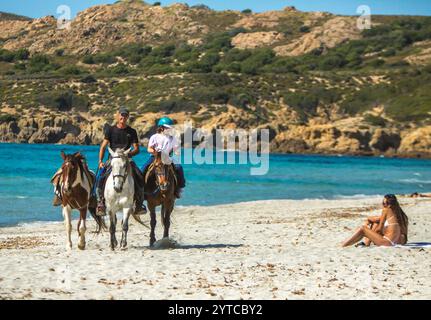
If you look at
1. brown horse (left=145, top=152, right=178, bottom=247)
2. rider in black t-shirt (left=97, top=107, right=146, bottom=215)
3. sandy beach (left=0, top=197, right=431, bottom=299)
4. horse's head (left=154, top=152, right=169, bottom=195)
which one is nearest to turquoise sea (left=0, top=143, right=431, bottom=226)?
sandy beach (left=0, top=197, right=431, bottom=299)

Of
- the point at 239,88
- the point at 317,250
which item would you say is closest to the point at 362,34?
the point at 239,88

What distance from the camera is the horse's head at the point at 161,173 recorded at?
15.3 metres

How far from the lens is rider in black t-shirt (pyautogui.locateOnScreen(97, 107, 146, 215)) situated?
14930 millimetres

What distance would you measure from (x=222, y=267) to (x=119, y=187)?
9.34 feet

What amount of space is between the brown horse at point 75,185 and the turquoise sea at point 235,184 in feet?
32.3

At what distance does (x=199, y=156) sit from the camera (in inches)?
3371

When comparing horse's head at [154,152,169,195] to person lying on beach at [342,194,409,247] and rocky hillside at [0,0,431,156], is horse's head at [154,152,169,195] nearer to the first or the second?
person lying on beach at [342,194,409,247]

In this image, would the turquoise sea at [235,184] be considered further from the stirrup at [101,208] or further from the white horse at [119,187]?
the white horse at [119,187]

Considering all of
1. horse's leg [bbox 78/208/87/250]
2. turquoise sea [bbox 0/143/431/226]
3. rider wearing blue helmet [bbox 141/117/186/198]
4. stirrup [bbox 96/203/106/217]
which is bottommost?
turquoise sea [bbox 0/143/431/226]

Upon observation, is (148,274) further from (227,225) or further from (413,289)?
(227,225)

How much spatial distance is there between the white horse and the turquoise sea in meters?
10.6

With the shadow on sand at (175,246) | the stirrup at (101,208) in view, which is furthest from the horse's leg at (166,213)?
the stirrup at (101,208)

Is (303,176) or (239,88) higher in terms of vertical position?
(239,88)

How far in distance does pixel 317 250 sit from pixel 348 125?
8301 centimetres
